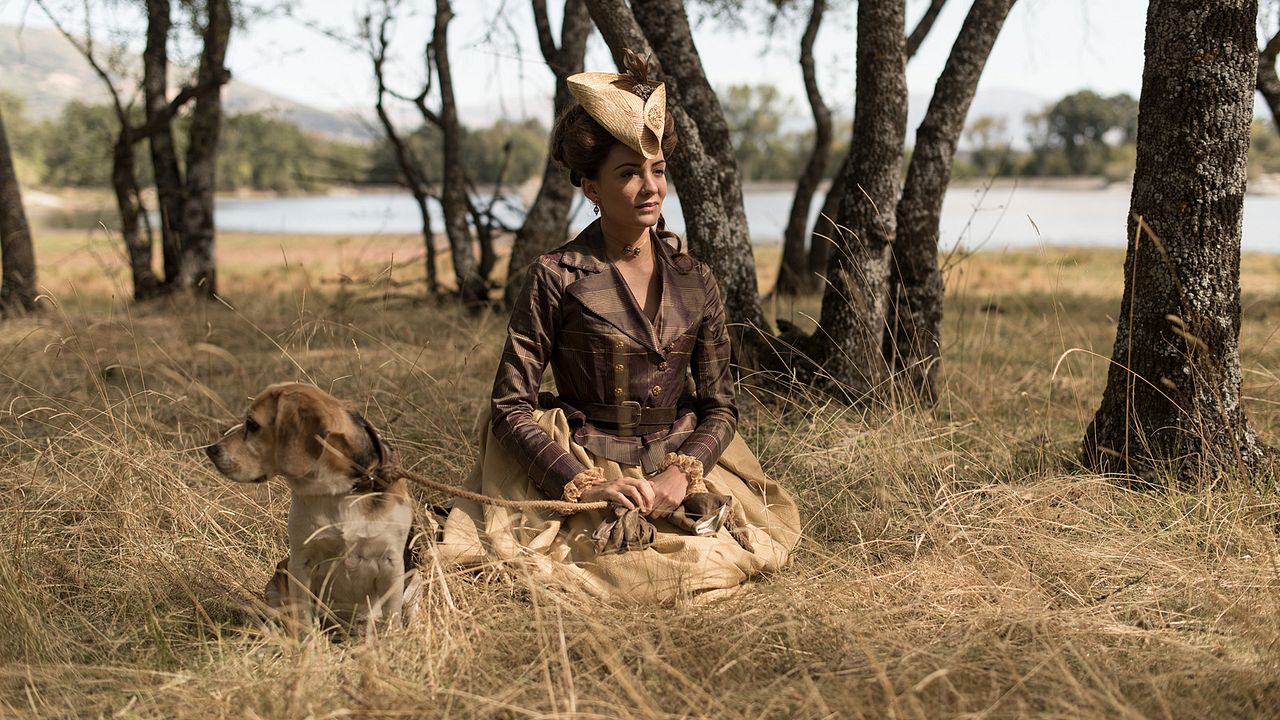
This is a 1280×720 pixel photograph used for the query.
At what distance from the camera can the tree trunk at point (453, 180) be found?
8.94 m

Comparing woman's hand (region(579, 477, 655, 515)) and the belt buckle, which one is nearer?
woman's hand (region(579, 477, 655, 515))

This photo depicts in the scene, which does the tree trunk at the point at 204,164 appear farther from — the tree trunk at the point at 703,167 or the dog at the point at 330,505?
the dog at the point at 330,505

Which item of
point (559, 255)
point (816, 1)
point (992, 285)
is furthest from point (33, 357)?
point (992, 285)

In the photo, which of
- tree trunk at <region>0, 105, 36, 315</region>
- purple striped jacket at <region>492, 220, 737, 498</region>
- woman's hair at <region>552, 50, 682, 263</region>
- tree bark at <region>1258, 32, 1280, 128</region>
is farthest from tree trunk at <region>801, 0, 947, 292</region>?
tree trunk at <region>0, 105, 36, 315</region>

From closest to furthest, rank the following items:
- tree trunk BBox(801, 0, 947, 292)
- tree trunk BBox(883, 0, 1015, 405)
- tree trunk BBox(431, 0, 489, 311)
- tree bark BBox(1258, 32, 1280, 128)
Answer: tree trunk BBox(883, 0, 1015, 405)
tree bark BBox(1258, 32, 1280, 128)
tree trunk BBox(801, 0, 947, 292)
tree trunk BBox(431, 0, 489, 311)

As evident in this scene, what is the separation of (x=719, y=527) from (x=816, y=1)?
8864mm

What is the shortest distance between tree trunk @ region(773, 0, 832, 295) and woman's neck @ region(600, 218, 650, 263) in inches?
294

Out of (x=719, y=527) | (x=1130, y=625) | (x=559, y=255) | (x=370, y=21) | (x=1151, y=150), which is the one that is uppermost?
(x=370, y=21)

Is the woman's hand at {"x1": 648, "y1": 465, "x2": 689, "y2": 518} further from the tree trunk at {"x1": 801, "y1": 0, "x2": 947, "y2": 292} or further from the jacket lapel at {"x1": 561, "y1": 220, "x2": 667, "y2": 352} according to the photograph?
the tree trunk at {"x1": 801, "y1": 0, "x2": 947, "y2": 292}

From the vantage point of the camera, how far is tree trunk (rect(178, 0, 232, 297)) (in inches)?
377

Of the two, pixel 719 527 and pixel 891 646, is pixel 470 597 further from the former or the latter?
pixel 891 646

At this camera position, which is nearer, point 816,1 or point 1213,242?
point 1213,242

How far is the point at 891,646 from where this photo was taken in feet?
8.40

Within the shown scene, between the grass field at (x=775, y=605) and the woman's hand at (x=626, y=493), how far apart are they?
0.29m
